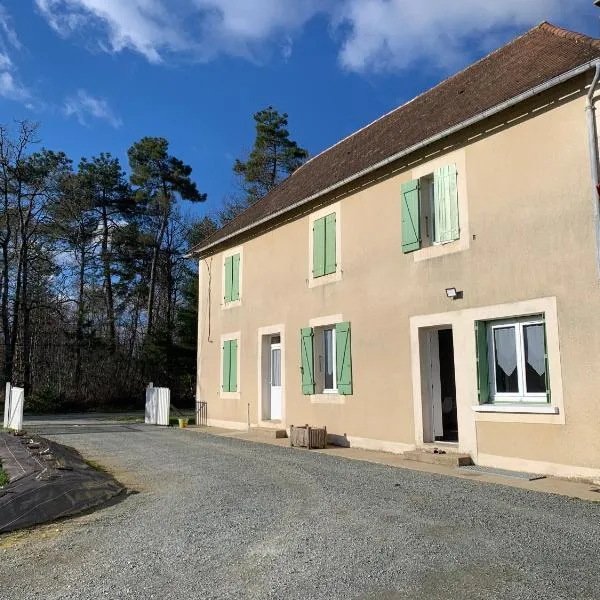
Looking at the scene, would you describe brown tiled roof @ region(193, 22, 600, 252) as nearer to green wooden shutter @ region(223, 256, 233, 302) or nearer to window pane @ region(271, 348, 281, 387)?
green wooden shutter @ region(223, 256, 233, 302)

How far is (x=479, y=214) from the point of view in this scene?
8891 millimetres

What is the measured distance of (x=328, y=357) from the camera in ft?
40.6

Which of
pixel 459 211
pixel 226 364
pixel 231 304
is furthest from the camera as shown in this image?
pixel 231 304

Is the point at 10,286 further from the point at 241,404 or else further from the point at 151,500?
the point at 151,500

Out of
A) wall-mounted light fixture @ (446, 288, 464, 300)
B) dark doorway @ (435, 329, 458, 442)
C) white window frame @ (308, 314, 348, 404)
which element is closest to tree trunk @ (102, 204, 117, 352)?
white window frame @ (308, 314, 348, 404)

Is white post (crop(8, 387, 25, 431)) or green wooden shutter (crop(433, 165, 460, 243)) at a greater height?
green wooden shutter (crop(433, 165, 460, 243))

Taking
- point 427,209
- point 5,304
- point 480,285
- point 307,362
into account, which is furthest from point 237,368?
point 5,304

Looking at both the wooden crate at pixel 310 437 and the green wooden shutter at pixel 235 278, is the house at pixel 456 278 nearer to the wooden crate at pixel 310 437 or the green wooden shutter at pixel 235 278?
the wooden crate at pixel 310 437

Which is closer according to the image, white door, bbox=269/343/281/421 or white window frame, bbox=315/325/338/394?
white window frame, bbox=315/325/338/394

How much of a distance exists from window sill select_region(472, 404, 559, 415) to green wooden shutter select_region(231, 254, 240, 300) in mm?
8380

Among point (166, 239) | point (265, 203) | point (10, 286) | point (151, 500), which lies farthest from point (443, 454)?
point (166, 239)

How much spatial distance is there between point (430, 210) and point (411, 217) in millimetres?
341

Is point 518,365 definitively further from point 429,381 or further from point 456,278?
point 429,381

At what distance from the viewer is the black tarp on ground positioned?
18.1 ft
